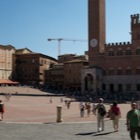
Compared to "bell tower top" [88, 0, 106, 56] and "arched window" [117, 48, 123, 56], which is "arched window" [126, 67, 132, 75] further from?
"bell tower top" [88, 0, 106, 56]

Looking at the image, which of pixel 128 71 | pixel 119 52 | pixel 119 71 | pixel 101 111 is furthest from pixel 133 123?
pixel 119 52

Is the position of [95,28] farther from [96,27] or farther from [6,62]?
[6,62]

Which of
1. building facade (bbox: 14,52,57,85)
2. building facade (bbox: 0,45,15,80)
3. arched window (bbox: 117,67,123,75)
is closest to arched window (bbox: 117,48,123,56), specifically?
arched window (bbox: 117,67,123,75)

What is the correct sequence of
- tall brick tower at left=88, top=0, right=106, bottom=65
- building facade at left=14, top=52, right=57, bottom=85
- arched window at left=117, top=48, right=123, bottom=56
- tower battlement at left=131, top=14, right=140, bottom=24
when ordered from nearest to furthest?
tower battlement at left=131, top=14, right=140, bottom=24
arched window at left=117, top=48, right=123, bottom=56
tall brick tower at left=88, top=0, right=106, bottom=65
building facade at left=14, top=52, right=57, bottom=85

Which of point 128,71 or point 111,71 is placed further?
point 111,71

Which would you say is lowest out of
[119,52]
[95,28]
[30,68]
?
[30,68]

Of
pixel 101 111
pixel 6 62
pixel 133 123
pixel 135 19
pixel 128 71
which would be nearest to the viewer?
pixel 133 123

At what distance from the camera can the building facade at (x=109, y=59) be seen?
71.6m

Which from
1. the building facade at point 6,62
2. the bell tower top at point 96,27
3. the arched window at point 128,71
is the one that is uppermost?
the bell tower top at point 96,27

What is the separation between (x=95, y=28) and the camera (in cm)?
7825

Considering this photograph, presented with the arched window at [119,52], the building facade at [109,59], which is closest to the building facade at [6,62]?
the building facade at [109,59]

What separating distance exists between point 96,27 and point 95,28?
317mm

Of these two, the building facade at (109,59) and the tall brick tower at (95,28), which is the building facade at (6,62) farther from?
the tall brick tower at (95,28)

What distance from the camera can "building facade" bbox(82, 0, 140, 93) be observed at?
71.6 m
